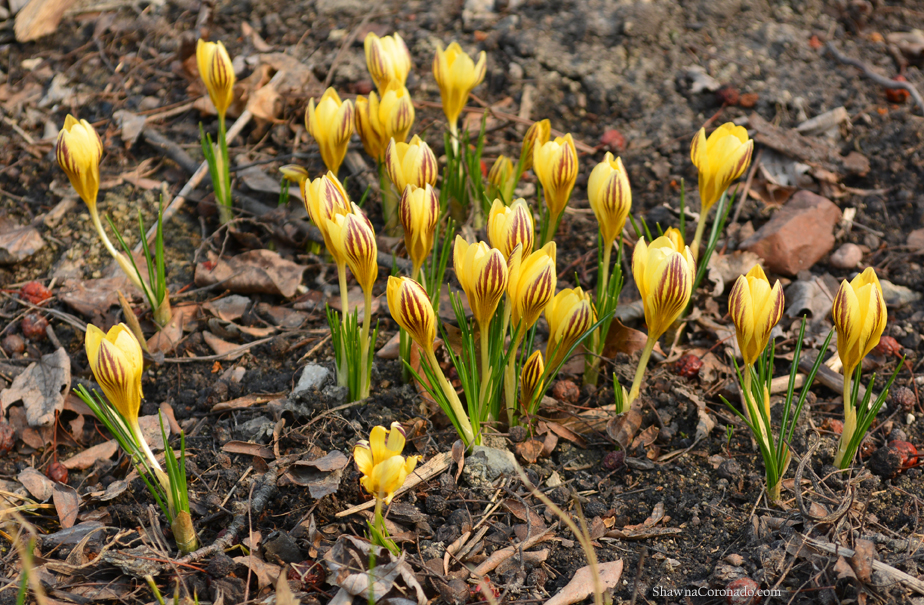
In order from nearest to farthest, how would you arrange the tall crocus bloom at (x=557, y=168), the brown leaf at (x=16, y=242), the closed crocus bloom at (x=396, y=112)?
the tall crocus bloom at (x=557, y=168) → the closed crocus bloom at (x=396, y=112) → the brown leaf at (x=16, y=242)

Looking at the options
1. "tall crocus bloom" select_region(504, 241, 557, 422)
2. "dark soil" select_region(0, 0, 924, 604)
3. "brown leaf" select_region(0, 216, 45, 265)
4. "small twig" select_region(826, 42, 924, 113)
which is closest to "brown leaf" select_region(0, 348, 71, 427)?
"dark soil" select_region(0, 0, 924, 604)

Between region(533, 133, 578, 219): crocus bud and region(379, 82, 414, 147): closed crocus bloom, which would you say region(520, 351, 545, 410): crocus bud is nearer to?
region(533, 133, 578, 219): crocus bud

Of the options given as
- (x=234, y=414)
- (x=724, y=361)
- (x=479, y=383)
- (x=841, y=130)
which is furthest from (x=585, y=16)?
(x=234, y=414)

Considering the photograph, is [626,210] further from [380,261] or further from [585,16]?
[585,16]

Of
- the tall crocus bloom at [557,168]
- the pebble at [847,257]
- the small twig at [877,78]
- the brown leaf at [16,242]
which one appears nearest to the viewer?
the tall crocus bloom at [557,168]

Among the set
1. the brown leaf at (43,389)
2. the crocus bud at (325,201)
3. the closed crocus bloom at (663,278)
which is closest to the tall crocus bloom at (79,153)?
the brown leaf at (43,389)

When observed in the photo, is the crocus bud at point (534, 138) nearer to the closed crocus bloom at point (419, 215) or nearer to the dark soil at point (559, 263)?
the dark soil at point (559, 263)

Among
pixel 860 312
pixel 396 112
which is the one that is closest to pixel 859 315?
pixel 860 312
